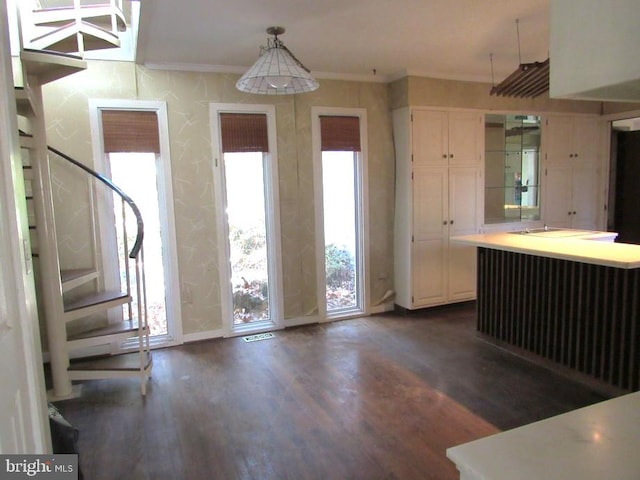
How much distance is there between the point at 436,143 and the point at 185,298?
3.09m

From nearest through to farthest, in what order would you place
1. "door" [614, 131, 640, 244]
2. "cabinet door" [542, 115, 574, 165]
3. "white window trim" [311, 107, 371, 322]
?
"white window trim" [311, 107, 371, 322], "cabinet door" [542, 115, 574, 165], "door" [614, 131, 640, 244]

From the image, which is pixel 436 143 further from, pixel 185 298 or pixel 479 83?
pixel 185 298

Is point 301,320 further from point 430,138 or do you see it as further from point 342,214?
point 430,138

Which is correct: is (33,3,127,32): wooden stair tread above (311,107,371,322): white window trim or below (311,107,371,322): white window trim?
above

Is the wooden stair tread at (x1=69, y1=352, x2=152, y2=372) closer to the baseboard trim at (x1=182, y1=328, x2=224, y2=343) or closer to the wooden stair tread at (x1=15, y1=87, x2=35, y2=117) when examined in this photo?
the baseboard trim at (x1=182, y1=328, x2=224, y2=343)

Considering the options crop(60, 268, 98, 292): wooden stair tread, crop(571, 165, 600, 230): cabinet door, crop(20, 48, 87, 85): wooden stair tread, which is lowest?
crop(60, 268, 98, 292): wooden stair tread

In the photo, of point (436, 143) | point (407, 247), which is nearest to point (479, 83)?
point (436, 143)

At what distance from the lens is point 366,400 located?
119 inches

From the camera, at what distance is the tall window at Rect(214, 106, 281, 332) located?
14.1 feet

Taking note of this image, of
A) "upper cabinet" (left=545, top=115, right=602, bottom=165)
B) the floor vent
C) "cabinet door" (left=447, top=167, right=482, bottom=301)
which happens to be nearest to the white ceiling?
"cabinet door" (left=447, top=167, right=482, bottom=301)

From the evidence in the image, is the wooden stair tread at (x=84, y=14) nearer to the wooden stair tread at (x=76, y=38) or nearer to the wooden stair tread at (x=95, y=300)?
the wooden stair tread at (x=76, y=38)

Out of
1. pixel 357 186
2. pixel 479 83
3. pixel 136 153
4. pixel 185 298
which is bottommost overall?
pixel 185 298

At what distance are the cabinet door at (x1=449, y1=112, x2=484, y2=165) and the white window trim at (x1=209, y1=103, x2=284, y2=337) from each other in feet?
6.56

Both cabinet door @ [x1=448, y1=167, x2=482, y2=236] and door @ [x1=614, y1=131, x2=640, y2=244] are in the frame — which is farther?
door @ [x1=614, y1=131, x2=640, y2=244]
